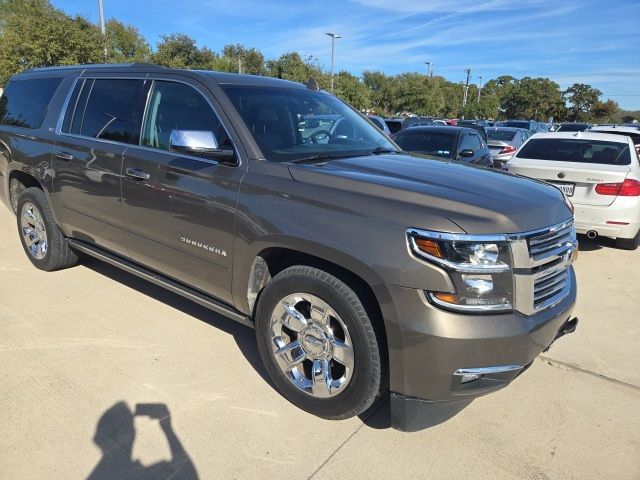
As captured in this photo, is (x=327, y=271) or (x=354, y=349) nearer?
(x=354, y=349)

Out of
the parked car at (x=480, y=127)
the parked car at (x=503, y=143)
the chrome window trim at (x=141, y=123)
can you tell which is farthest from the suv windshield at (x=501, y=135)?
the chrome window trim at (x=141, y=123)

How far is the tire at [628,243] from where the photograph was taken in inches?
269

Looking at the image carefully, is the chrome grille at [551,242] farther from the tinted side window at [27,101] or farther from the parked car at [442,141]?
the parked car at [442,141]

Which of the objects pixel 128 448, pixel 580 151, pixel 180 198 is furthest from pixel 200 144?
pixel 580 151

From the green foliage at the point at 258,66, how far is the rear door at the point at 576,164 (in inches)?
164

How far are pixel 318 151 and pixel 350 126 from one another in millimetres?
754

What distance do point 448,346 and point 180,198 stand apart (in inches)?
79.4

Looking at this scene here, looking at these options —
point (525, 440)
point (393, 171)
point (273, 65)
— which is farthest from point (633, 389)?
point (273, 65)

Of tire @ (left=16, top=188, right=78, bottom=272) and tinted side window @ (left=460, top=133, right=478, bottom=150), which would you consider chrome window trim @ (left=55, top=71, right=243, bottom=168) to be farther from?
tinted side window @ (left=460, top=133, right=478, bottom=150)

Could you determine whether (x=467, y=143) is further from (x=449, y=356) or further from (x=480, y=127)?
(x=480, y=127)

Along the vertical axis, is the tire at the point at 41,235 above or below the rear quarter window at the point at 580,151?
below

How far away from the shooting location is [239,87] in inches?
138

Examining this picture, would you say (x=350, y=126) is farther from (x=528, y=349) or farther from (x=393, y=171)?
(x=528, y=349)

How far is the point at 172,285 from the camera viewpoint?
3.67 meters
